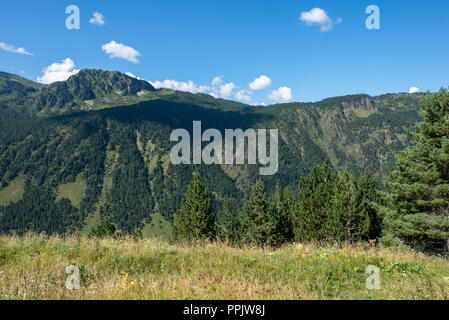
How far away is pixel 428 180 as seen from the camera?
16672 mm

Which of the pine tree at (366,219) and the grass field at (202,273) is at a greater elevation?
the grass field at (202,273)

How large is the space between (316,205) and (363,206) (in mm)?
8424

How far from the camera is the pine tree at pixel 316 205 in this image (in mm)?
43219

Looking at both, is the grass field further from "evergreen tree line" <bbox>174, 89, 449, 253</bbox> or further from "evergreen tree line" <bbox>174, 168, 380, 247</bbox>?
"evergreen tree line" <bbox>174, 168, 380, 247</bbox>

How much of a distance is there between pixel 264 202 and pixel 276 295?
142ft

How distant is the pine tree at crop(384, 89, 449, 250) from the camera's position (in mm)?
16094

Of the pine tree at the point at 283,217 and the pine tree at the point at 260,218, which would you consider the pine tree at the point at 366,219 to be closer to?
the pine tree at the point at 260,218

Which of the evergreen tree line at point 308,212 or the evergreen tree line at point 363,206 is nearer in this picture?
the evergreen tree line at point 363,206

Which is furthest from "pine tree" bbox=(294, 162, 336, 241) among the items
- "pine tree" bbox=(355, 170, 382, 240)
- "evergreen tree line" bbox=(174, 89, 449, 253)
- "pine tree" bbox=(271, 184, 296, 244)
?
"pine tree" bbox=(355, 170, 382, 240)

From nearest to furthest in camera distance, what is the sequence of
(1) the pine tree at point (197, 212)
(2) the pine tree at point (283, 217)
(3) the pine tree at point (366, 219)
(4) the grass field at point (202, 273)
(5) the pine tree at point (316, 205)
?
(4) the grass field at point (202, 273)
(3) the pine tree at point (366, 219)
(5) the pine tree at point (316, 205)
(1) the pine tree at point (197, 212)
(2) the pine tree at point (283, 217)

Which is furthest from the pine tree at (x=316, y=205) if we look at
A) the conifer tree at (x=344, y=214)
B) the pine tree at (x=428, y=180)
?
the pine tree at (x=428, y=180)

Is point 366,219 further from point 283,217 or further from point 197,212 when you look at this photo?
point 197,212
